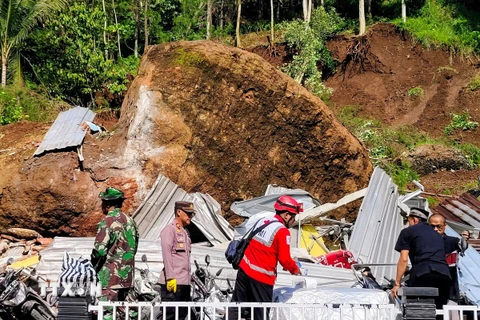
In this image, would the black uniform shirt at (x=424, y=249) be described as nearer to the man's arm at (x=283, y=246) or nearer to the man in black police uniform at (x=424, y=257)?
the man in black police uniform at (x=424, y=257)

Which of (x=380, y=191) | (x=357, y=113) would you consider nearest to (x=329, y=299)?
(x=380, y=191)

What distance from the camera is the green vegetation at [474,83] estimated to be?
29641mm

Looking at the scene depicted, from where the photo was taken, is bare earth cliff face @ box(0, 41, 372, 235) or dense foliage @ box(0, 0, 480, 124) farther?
dense foliage @ box(0, 0, 480, 124)

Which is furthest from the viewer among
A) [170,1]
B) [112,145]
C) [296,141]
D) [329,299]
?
[170,1]

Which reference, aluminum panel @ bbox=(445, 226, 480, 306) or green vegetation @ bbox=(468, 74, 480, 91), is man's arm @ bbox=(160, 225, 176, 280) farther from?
green vegetation @ bbox=(468, 74, 480, 91)

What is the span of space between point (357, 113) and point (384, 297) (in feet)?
79.7

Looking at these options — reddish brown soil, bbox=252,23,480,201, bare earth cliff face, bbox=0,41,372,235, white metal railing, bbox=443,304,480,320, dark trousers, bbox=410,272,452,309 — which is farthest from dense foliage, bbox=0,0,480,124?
white metal railing, bbox=443,304,480,320

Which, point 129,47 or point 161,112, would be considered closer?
point 161,112

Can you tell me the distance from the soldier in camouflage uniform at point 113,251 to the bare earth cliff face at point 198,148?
430 cm

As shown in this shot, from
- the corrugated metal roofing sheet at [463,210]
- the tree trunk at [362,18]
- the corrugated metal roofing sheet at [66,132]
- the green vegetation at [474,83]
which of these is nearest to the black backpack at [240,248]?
the corrugated metal roofing sheet at [66,132]

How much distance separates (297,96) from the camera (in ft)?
43.1

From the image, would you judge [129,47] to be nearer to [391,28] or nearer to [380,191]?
[391,28]

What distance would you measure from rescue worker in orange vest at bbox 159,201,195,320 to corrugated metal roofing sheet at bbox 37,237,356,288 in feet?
6.66

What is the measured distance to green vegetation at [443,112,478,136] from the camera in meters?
27.2
